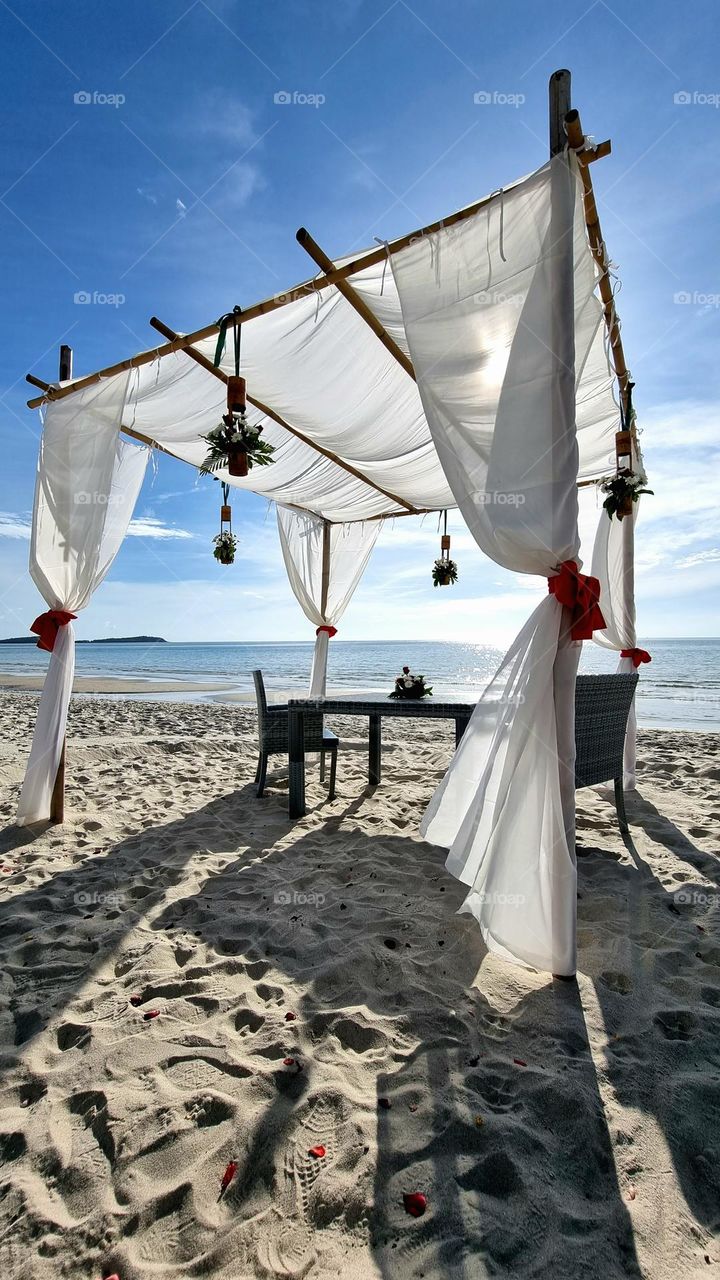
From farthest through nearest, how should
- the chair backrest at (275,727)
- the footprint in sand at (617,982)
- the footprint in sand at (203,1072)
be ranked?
the chair backrest at (275,727) → the footprint in sand at (617,982) → the footprint in sand at (203,1072)

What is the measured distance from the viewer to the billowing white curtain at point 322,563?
6.53 metres

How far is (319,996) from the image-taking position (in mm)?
1815

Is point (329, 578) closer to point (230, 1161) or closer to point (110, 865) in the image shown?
point (110, 865)

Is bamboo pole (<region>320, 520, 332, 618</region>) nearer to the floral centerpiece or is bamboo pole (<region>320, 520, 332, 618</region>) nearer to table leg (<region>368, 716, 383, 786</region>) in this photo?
table leg (<region>368, 716, 383, 786</region>)

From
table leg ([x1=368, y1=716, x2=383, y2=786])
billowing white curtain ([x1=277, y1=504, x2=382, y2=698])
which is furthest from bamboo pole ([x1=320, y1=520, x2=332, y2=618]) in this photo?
table leg ([x1=368, y1=716, x2=383, y2=786])

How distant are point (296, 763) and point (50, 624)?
1832 mm

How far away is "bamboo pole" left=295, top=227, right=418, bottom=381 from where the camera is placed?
94.5 inches

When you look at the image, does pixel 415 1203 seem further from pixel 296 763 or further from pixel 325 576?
pixel 325 576

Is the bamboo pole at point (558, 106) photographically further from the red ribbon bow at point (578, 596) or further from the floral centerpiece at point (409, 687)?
the floral centerpiece at point (409, 687)

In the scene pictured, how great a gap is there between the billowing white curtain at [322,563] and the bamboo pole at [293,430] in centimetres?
75

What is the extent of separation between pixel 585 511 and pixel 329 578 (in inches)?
112

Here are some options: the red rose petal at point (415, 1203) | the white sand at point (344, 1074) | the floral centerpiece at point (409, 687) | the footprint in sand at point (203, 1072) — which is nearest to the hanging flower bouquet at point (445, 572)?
the floral centerpiece at point (409, 687)

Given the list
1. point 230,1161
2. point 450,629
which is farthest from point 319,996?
point 450,629

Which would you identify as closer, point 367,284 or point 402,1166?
point 402,1166
